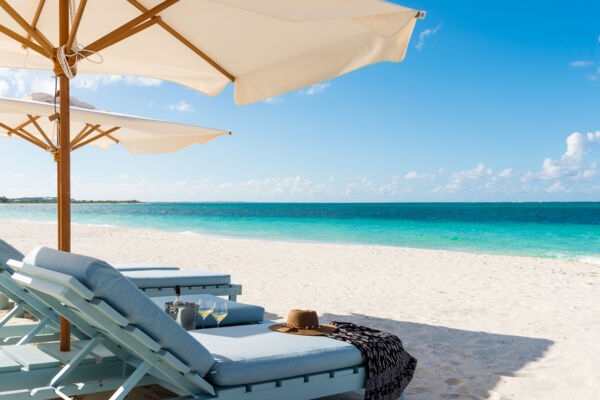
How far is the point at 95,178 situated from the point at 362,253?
2648 inches

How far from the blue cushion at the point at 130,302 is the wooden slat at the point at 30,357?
23.9 inches

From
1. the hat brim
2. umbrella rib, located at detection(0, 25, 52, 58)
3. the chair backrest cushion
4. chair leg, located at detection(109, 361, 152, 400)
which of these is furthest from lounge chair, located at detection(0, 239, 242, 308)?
chair leg, located at detection(109, 361, 152, 400)

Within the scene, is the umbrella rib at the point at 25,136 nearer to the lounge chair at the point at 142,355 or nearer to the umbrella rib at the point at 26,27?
the umbrella rib at the point at 26,27

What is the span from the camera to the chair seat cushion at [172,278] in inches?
181

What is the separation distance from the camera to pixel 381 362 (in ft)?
8.95

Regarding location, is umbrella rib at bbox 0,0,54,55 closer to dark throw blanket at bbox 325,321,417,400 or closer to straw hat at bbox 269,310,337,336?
straw hat at bbox 269,310,337,336

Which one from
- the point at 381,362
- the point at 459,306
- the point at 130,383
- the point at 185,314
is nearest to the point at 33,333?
the point at 185,314

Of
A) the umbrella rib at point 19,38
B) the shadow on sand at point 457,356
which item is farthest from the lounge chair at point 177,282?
the umbrella rib at point 19,38

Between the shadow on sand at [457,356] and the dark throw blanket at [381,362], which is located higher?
the dark throw blanket at [381,362]

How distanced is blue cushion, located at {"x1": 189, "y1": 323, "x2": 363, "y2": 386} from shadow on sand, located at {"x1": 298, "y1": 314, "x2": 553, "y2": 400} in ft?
2.06

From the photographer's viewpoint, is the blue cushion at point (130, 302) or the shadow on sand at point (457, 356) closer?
the blue cushion at point (130, 302)

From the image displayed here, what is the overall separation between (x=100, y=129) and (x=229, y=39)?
2808 millimetres

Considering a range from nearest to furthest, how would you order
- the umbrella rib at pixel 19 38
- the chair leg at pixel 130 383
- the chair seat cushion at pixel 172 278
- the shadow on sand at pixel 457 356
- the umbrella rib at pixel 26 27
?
the chair leg at pixel 130 383 → the umbrella rib at pixel 26 27 → the umbrella rib at pixel 19 38 → the shadow on sand at pixel 457 356 → the chair seat cushion at pixel 172 278

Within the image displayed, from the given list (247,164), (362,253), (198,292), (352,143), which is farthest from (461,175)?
(198,292)
